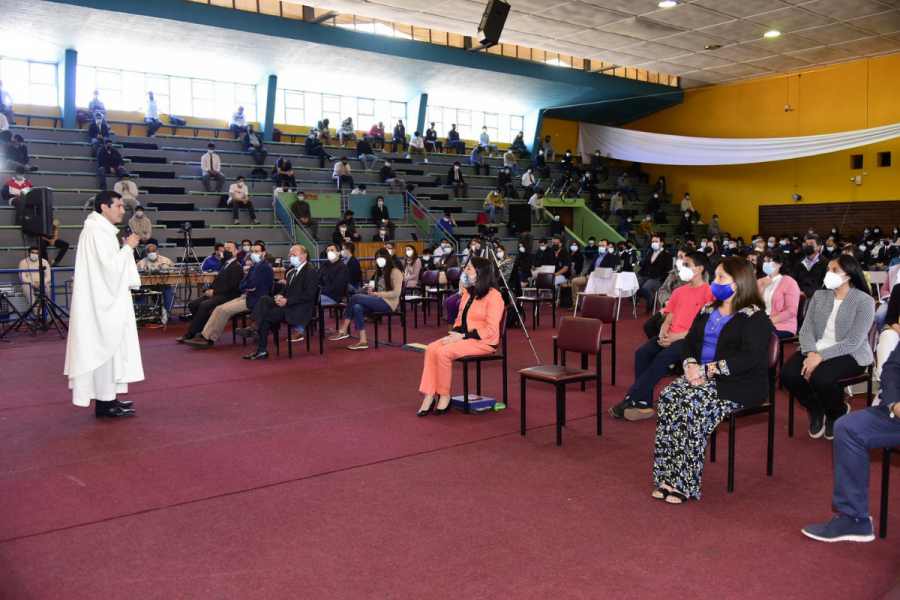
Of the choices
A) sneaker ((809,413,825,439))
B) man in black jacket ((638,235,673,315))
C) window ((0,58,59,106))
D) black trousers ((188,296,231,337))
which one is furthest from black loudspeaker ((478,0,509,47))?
window ((0,58,59,106))

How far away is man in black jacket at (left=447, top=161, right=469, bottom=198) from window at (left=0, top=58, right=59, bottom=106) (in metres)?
10.4

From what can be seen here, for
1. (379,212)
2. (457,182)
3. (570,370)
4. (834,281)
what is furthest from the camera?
(457,182)

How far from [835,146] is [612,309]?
12716 mm

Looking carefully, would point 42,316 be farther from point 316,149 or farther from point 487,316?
point 316,149

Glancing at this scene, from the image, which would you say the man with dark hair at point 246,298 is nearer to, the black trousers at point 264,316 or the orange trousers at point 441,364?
the black trousers at point 264,316

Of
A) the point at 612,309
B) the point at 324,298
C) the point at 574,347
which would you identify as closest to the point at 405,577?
the point at 574,347

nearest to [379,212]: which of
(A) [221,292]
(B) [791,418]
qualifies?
(A) [221,292]

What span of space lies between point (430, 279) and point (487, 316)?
517 centimetres

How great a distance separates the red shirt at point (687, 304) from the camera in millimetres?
5430

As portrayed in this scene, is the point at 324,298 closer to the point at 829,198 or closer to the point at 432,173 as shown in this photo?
the point at 432,173

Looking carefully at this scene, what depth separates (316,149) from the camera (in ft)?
62.5

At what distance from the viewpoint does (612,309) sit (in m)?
6.29

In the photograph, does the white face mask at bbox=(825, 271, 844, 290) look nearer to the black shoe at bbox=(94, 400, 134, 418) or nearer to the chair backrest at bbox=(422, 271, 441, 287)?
the black shoe at bbox=(94, 400, 134, 418)

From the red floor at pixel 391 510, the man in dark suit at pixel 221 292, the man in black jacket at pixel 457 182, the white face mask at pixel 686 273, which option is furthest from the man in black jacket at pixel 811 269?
the man in black jacket at pixel 457 182
